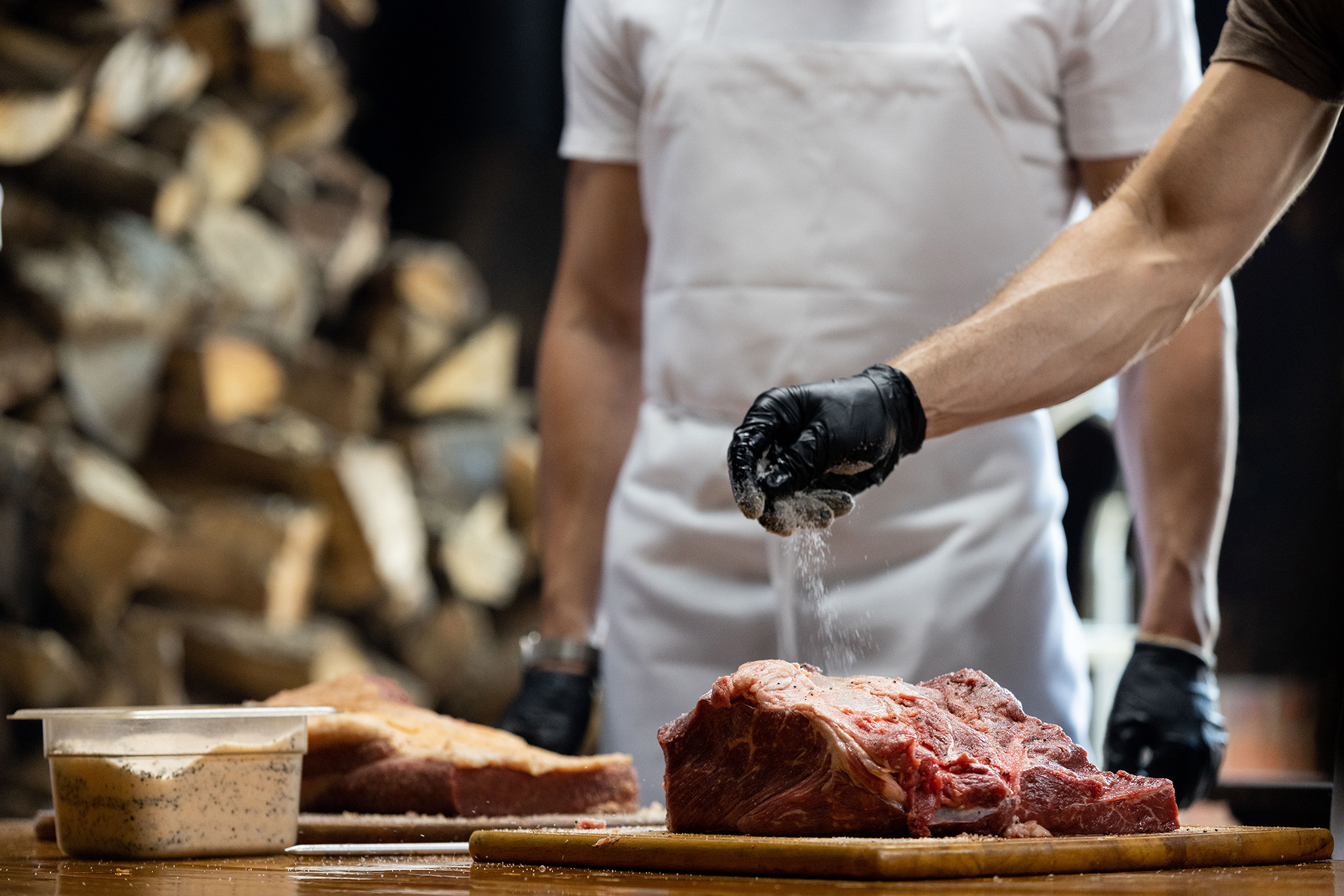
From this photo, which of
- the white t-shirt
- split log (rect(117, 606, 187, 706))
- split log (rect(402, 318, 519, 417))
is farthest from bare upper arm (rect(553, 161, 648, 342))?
split log (rect(402, 318, 519, 417))

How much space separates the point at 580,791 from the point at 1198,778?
2.72 feet

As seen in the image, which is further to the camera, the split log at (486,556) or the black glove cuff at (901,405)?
the split log at (486,556)

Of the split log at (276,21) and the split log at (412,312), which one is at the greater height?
the split log at (276,21)

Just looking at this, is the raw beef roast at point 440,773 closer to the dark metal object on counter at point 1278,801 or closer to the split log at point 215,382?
the dark metal object on counter at point 1278,801

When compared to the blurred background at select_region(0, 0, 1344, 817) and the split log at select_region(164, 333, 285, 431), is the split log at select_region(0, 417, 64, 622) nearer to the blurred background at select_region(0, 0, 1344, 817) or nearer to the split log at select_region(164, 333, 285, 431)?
the blurred background at select_region(0, 0, 1344, 817)

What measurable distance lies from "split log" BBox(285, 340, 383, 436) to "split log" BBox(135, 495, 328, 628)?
0.37 meters

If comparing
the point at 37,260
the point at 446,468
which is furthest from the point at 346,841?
the point at 446,468

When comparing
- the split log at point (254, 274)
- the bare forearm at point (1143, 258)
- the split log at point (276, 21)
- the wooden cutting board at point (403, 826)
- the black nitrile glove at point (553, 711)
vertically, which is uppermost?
the split log at point (276, 21)

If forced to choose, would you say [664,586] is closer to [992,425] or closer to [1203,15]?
[992,425]

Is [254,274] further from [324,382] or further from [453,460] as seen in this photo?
[453,460]

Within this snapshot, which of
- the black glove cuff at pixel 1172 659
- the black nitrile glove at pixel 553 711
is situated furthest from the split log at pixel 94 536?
the black glove cuff at pixel 1172 659

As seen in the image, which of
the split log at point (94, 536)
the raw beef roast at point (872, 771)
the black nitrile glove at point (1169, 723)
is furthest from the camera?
the split log at point (94, 536)

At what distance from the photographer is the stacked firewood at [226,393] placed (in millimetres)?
2939

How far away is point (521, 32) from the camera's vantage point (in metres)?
4.25
